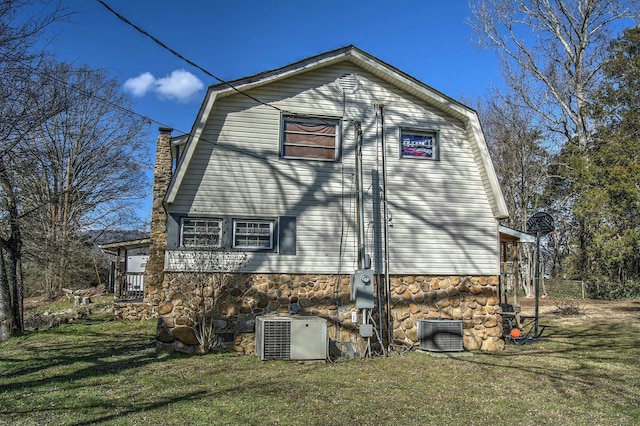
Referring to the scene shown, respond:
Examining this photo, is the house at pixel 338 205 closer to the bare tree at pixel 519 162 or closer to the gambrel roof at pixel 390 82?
the gambrel roof at pixel 390 82


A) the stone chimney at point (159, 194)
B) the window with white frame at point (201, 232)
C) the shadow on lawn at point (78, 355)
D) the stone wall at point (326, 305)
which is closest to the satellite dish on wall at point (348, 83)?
the window with white frame at point (201, 232)

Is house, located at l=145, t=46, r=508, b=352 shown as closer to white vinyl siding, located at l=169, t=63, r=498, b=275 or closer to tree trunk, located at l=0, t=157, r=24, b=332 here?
white vinyl siding, located at l=169, t=63, r=498, b=275

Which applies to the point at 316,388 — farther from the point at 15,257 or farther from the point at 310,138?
the point at 15,257

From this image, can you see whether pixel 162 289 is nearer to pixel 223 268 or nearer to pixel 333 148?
pixel 223 268

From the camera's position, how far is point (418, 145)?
11000mm

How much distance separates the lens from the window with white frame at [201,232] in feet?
31.4

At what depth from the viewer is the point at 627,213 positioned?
59.4 feet

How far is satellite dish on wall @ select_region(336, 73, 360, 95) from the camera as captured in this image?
1070 cm

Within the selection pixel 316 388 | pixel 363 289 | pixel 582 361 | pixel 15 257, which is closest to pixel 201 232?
pixel 363 289

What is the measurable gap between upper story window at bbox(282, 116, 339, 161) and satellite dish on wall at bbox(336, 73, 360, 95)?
0.73 m

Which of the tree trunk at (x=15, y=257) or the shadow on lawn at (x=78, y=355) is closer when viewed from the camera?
the shadow on lawn at (x=78, y=355)

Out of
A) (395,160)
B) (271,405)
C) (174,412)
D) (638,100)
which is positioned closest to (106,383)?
(174,412)

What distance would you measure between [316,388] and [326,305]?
10.9 feet

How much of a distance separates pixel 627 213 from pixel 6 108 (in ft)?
63.0
